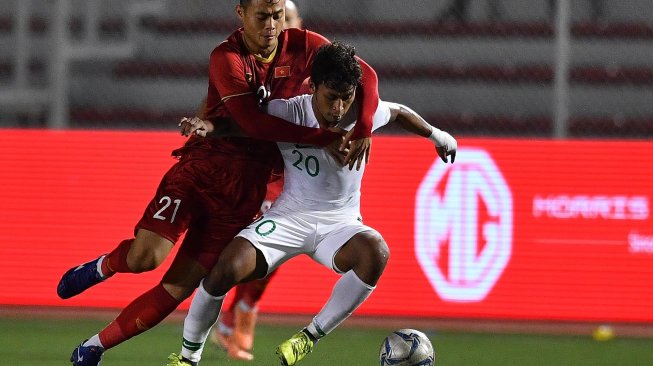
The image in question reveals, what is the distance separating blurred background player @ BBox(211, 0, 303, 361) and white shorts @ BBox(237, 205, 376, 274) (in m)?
1.21

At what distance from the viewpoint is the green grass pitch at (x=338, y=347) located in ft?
23.4

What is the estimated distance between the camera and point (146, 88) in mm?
11234

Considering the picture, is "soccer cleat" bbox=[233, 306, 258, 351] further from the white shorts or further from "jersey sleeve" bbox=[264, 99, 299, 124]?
"jersey sleeve" bbox=[264, 99, 299, 124]

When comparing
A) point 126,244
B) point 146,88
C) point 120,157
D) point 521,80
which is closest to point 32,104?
point 146,88

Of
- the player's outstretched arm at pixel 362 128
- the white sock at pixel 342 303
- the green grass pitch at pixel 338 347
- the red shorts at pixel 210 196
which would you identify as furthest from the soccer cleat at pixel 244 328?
the player's outstretched arm at pixel 362 128

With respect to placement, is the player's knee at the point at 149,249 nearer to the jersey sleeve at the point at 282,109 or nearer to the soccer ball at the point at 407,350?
the jersey sleeve at the point at 282,109

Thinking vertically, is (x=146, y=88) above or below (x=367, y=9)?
below

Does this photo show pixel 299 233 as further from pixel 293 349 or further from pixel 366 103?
pixel 366 103

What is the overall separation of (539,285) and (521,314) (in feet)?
0.76

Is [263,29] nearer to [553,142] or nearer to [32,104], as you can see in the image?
[553,142]

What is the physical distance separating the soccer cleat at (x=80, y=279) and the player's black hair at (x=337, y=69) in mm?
1446

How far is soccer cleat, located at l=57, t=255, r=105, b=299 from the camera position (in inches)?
245

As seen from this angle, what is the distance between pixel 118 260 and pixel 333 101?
1.27 meters

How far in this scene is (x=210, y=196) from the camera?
5992mm
